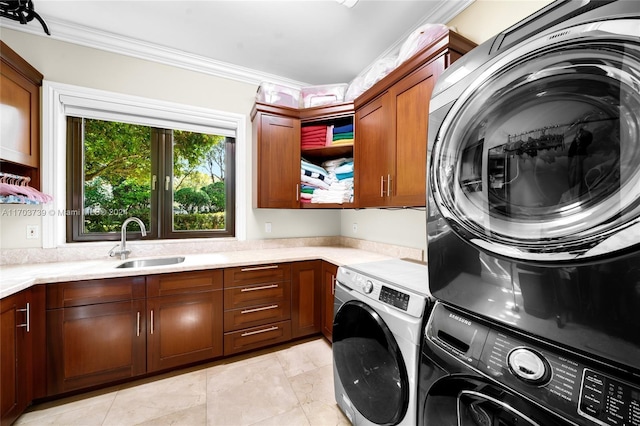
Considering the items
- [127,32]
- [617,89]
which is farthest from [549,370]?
[127,32]

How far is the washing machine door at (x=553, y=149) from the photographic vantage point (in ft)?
1.83

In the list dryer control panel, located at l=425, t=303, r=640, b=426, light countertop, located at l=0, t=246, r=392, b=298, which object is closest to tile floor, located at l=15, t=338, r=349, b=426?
light countertop, located at l=0, t=246, r=392, b=298

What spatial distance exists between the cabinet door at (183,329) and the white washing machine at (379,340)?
3.46 ft

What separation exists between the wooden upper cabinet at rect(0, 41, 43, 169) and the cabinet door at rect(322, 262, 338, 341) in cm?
236

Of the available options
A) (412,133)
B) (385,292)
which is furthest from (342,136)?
(385,292)

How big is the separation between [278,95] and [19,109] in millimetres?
1887

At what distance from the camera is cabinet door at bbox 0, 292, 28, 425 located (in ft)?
4.43

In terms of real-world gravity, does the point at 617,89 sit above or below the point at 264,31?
below

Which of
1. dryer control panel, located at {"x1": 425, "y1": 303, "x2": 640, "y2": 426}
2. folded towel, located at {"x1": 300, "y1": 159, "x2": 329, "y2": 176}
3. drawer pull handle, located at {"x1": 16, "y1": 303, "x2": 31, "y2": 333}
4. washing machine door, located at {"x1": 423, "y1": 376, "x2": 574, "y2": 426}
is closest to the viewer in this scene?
dryer control panel, located at {"x1": 425, "y1": 303, "x2": 640, "y2": 426}

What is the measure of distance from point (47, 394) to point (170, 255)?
1.10 m

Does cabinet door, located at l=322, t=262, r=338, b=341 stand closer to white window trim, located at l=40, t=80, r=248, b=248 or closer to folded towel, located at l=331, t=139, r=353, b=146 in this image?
folded towel, located at l=331, t=139, r=353, b=146

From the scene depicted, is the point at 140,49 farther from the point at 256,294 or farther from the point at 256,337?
the point at 256,337

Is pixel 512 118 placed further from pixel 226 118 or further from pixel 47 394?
pixel 47 394

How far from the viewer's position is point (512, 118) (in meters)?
0.76
